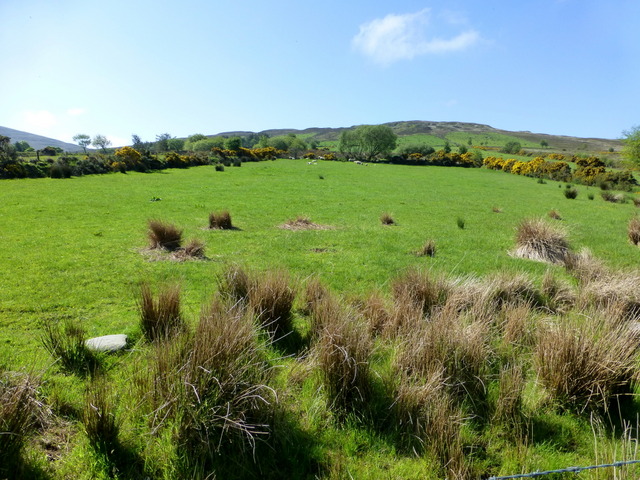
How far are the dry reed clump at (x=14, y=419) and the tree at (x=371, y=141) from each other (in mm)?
70955

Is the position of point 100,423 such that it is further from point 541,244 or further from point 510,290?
point 541,244

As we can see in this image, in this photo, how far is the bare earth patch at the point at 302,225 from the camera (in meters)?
13.7

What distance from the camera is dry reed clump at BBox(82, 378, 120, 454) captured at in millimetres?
2758

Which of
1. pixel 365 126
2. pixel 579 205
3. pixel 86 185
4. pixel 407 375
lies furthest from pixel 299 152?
pixel 407 375

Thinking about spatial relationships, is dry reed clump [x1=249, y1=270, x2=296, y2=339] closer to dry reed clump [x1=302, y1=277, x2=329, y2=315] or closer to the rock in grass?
dry reed clump [x1=302, y1=277, x2=329, y2=315]

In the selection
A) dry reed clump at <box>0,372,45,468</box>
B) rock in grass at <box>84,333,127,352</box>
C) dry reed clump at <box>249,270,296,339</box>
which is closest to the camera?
dry reed clump at <box>0,372,45,468</box>

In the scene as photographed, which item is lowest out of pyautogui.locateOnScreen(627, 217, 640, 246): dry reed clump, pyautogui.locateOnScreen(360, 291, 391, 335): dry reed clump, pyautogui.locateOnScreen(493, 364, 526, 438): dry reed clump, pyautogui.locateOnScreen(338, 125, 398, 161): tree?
pyautogui.locateOnScreen(627, 217, 640, 246): dry reed clump

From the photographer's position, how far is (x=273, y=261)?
9141mm

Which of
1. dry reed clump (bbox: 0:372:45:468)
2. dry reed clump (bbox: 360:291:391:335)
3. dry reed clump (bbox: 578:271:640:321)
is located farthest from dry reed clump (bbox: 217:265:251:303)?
dry reed clump (bbox: 578:271:640:321)

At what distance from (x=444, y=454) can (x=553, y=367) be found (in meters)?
1.77

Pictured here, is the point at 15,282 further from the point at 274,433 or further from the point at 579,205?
the point at 579,205

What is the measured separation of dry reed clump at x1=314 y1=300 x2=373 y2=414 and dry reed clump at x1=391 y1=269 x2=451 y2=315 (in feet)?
6.20

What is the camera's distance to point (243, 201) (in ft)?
64.8

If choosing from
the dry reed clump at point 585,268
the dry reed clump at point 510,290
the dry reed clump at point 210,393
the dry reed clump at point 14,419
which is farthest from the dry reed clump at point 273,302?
the dry reed clump at point 585,268
